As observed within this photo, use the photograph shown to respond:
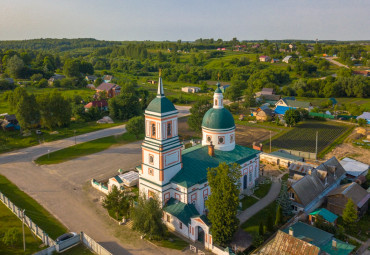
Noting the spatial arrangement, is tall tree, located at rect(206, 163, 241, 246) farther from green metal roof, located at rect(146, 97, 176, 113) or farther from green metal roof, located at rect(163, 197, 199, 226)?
green metal roof, located at rect(146, 97, 176, 113)

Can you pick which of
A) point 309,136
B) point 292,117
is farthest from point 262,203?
point 292,117

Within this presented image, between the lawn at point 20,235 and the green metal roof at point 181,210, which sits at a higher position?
the green metal roof at point 181,210

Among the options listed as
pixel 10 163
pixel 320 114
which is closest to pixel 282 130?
pixel 320 114

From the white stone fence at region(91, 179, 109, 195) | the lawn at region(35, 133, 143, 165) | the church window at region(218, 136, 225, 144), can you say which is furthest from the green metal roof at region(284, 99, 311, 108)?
the white stone fence at region(91, 179, 109, 195)

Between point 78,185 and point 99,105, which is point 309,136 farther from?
point 99,105

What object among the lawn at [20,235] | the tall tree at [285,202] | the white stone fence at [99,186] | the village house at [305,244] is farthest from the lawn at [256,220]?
the lawn at [20,235]

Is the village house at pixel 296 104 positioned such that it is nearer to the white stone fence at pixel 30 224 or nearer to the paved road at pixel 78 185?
the paved road at pixel 78 185
